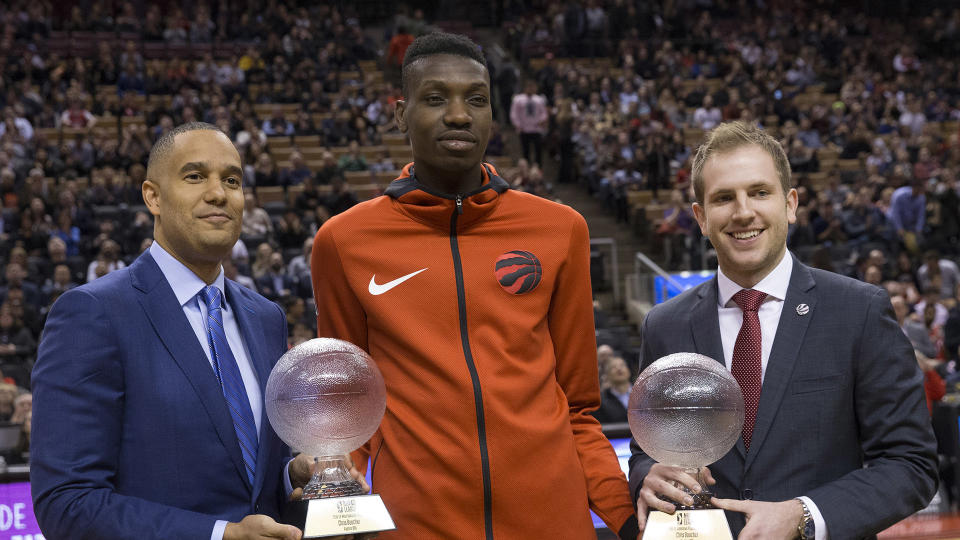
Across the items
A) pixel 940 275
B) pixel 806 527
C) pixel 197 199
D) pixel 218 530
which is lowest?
pixel 940 275

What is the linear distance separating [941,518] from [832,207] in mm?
7400

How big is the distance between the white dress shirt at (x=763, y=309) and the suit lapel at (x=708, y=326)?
16 mm

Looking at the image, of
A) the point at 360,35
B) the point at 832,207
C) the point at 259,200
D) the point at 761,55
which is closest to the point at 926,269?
the point at 832,207

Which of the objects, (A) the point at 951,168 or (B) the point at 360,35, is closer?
(A) the point at 951,168

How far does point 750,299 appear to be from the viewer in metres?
2.38

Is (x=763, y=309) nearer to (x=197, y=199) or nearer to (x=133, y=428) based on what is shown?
(x=197, y=199)

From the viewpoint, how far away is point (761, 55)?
20.1 meters

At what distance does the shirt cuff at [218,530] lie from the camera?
2.04m

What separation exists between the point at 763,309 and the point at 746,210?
0.24m

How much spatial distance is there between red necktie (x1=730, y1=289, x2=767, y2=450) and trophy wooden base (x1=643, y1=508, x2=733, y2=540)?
284 mm

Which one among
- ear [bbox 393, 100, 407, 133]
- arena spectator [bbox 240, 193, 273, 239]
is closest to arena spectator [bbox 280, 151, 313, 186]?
arena spectator [bbox 240, 193, 273, 239]

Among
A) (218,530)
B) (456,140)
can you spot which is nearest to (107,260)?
(456,140)

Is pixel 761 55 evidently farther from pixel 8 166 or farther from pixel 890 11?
pixel 8 166

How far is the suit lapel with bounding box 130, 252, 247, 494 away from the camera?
223cm
